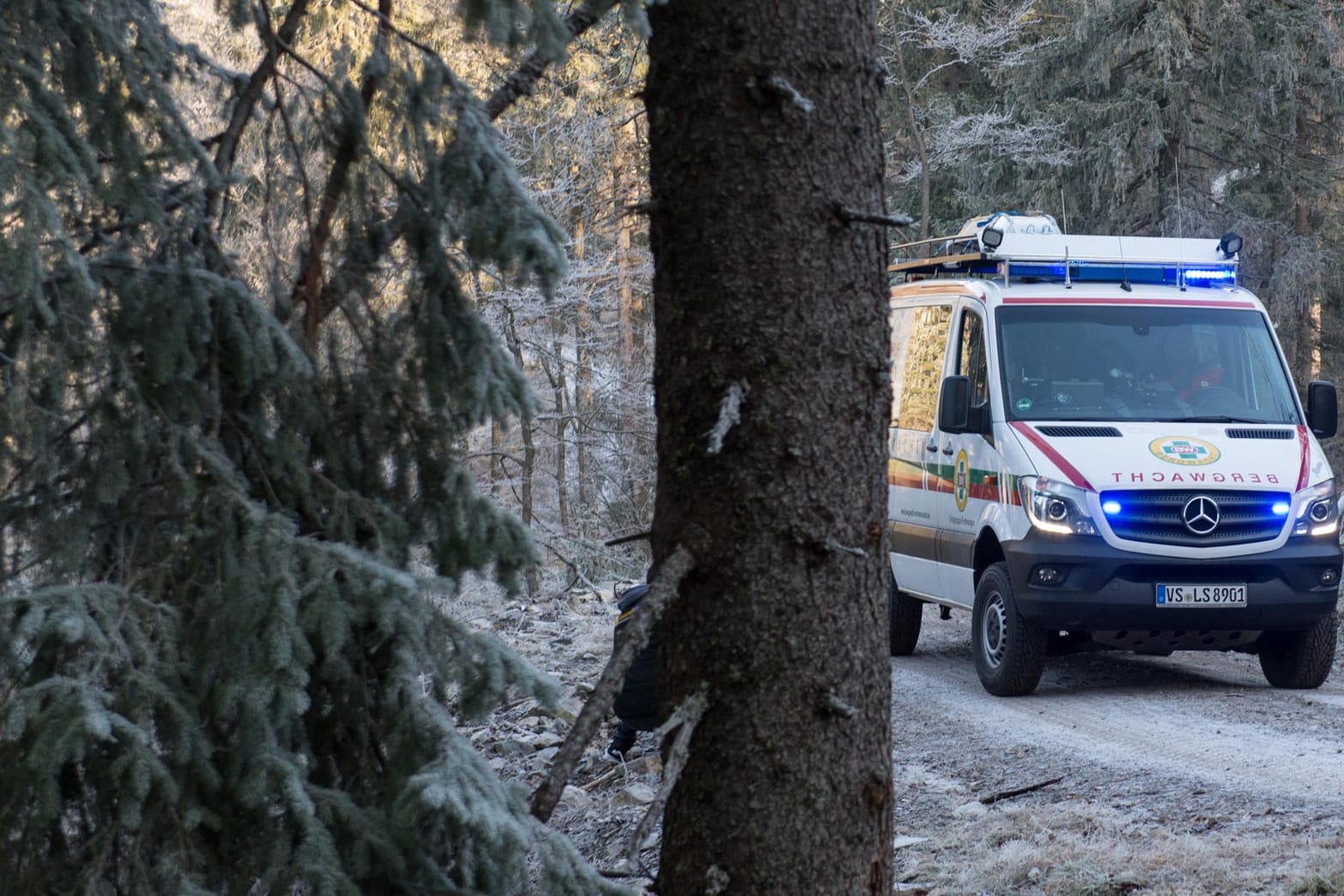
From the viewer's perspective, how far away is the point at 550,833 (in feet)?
9.77

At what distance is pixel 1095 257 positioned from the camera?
9539 mm

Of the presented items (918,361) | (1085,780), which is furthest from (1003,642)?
(1085,780)

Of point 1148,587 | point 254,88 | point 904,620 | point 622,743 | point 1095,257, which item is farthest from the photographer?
point 904,620

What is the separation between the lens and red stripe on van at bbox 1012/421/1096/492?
8.27 metres

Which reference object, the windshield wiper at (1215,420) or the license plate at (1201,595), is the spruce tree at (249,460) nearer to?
the license plate at (1201,595)

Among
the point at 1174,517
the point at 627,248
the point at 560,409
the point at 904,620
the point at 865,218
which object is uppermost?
the point at 627,248

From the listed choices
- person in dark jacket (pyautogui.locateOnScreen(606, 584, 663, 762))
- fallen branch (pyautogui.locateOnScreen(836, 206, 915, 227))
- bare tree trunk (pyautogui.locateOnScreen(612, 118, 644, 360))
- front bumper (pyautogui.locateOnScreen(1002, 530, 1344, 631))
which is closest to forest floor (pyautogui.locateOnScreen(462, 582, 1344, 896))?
person in dark jacket (pyautogui.locateOnScreen(606, 584, 663, 762))

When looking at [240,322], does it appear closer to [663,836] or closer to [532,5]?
[532,5]

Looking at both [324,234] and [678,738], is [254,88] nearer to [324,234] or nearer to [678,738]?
[324,234]

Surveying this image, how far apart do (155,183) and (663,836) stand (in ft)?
6.47

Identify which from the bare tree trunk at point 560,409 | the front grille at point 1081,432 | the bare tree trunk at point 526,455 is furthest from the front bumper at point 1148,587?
the bare tree trunk at point 560,409

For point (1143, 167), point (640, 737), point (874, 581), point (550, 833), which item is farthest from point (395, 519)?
point (1143, 167)

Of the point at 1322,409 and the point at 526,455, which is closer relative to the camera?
the point at 1322,409

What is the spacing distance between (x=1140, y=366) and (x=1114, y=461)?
3.11 ft
